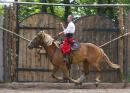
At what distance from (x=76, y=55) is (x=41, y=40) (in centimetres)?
114

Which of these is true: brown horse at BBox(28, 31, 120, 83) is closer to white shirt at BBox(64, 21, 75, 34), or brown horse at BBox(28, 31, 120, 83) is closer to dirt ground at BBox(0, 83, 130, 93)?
dirt ground at BBox(0, 83, 130, 93)

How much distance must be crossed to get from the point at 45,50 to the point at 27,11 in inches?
756

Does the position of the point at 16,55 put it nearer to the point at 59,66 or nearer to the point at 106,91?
the point at 59,66

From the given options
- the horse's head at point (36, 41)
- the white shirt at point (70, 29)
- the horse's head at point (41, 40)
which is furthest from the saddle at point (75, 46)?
the horse's head at point (36, 41)

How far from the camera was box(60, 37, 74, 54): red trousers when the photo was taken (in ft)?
49.5

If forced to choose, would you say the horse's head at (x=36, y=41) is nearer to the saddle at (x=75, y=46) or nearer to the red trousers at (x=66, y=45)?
the red trousers at (x=66, y=45)

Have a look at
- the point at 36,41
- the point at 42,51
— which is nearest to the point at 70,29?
the point at 36,41

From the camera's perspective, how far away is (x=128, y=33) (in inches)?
650

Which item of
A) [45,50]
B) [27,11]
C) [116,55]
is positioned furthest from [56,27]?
[27,11]

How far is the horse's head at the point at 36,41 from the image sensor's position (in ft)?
49.9

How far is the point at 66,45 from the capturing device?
15109 mm

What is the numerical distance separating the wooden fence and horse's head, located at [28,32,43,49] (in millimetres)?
909

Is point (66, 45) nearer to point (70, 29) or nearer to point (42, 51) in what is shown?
point (70, 29)

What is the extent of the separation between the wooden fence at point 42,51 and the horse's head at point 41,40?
0.90 metres
